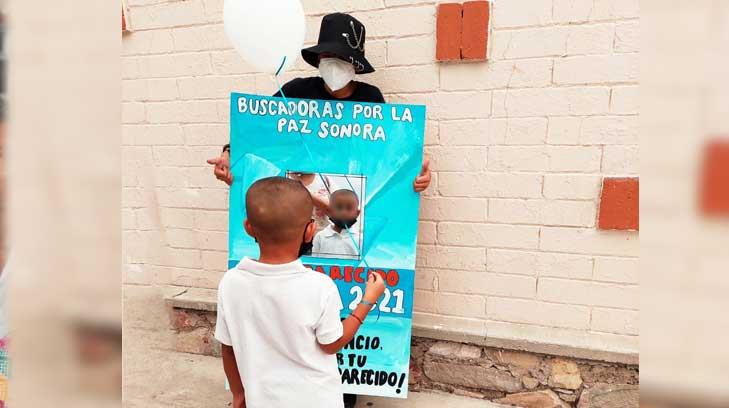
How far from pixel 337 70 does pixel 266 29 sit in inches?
14.3

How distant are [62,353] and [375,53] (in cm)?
242

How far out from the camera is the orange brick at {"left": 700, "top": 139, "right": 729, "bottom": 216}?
13.7 inches

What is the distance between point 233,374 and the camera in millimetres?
1636

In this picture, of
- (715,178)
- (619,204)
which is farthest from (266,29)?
(715,178)

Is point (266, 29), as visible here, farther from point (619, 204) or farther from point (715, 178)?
point (715, 178)

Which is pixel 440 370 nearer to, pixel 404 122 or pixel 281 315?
pixel 404 122

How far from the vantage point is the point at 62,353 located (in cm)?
33

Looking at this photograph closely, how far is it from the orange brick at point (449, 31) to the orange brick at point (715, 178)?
2195 mm

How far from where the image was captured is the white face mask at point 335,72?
2262mm

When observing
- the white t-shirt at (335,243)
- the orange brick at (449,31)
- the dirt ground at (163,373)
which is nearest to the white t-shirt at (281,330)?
the white t-shirt at (335,243)

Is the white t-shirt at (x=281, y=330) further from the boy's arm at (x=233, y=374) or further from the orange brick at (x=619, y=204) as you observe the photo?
the orange brick at (x=619, y=204)

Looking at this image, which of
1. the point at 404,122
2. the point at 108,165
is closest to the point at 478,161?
the point at 404,122

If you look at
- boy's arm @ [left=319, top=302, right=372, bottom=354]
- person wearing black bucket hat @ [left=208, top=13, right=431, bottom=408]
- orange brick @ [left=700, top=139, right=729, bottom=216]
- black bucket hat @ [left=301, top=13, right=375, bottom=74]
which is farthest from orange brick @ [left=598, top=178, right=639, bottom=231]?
orange brick @ [left=700, top=139, right=729, bottom=216]

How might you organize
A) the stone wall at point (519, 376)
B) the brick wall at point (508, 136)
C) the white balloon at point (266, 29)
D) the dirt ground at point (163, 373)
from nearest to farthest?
the white balloon at point (266, 29) < the brick wall at point (508, 136) < the stone wall at point (519, 376) < the dirt ground at point (163, 373)
